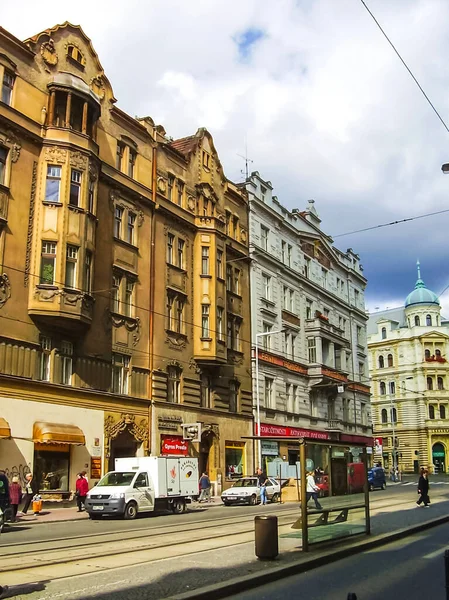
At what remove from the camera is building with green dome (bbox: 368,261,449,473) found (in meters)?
87.4

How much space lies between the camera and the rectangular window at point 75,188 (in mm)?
28516

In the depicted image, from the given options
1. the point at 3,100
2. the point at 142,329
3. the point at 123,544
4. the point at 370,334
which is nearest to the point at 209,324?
the point at 142,329

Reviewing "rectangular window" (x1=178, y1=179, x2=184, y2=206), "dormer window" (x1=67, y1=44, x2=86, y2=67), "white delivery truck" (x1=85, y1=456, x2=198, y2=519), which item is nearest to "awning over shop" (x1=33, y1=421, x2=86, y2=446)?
"white delivery truck" (x1=85, y1=456, x2=198, y2=519)

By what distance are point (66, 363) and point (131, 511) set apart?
23.7 feet

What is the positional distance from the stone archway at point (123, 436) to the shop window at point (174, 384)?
267 centimetres

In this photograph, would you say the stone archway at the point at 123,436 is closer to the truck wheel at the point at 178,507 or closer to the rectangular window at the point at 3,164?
the truck wheel at the point at 178,507

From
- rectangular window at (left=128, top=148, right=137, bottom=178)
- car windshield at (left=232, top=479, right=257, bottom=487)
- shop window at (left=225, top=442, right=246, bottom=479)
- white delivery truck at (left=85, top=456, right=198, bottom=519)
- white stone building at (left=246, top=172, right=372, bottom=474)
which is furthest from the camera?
white stone building at (left=246, top=172, right=372, bottom=474)

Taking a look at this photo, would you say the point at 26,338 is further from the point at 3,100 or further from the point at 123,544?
the point at 123,544

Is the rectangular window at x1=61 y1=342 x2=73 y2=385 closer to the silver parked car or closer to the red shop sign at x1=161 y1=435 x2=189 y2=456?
the red shop sign at x1=161 y1=435 x2=189 y2=456

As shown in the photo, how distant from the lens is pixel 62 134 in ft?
93.9

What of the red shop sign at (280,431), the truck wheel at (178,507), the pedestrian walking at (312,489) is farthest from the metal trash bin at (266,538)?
the red shop sign at (280,431)

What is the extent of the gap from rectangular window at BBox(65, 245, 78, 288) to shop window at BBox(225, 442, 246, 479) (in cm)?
1500

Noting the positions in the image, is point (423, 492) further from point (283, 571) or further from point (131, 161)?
point (131, 161)

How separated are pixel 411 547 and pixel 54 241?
18.8 meters
